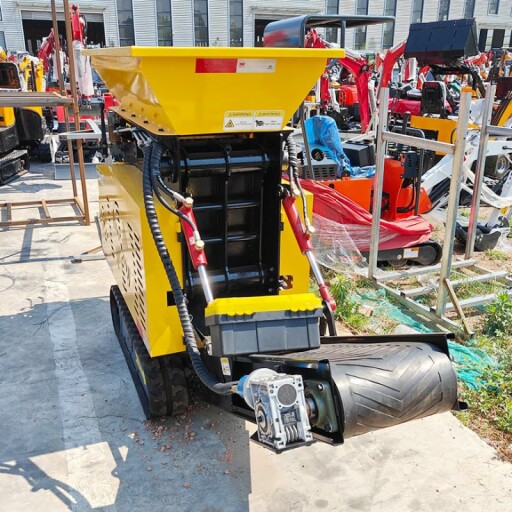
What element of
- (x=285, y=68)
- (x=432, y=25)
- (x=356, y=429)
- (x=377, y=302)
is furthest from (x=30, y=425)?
(x=432, y=25)

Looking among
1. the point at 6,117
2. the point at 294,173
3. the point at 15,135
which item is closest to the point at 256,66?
the point at 294,173

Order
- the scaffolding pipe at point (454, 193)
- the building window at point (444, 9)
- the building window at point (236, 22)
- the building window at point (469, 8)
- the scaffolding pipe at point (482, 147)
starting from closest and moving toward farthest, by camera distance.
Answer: the scaffolding pipe at point (454, 193), the scaffolding pipe at point (482, 147), the building window at point (236, 22), the building window at point (444, 9), the building window at point (469, 8)

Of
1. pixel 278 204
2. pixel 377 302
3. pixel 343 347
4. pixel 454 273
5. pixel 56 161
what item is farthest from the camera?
pixel 56 161

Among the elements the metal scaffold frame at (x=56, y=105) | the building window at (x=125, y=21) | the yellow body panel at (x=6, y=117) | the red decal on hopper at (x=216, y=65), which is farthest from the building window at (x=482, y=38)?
the red decal on hopper at (x=216, y=65)

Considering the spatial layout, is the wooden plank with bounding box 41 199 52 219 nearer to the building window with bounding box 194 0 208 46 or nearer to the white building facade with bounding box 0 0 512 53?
the white building facade with bounding box 0 0 512 53

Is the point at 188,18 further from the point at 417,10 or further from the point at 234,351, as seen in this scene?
the point at 234,351

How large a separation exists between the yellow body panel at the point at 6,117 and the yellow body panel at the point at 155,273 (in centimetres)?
671

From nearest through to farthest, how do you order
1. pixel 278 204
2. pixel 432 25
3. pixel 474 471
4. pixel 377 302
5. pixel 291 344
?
pixel 291 344 → pixel 474 471 → pixel 278 204 → pixel 377 302 → pixel 432 25

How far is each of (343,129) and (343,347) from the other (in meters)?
12.4

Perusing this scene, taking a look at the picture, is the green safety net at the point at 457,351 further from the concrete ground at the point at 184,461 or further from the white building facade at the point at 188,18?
the white building facade at the point at 188,18

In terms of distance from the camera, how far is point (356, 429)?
2100mm

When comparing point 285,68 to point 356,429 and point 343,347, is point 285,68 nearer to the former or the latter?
point 343,347

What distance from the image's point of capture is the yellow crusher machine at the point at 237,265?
2139 millimetres

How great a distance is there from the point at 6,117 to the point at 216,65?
794 cm
